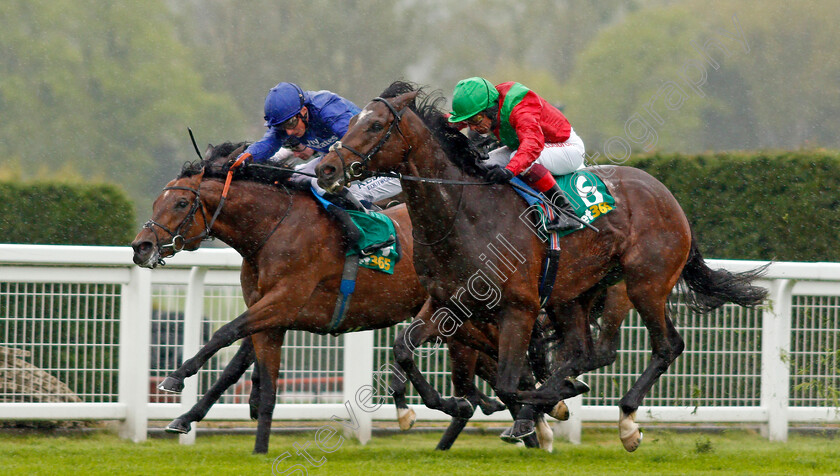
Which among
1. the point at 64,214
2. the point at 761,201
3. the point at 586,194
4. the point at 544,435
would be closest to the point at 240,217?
the point at 586,194

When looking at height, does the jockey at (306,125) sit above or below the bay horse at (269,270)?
above

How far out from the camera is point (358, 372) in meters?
5.88

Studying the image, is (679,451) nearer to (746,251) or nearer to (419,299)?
(419,299)

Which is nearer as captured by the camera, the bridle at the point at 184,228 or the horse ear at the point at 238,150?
the bridle at the point at 184,228

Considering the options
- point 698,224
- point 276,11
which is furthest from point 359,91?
point 698,224

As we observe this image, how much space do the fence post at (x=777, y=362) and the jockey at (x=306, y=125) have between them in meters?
2.65

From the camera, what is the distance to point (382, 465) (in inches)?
185

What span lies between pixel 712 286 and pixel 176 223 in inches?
105

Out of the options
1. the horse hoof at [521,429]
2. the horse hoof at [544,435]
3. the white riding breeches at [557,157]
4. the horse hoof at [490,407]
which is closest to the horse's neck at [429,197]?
the white riding breeches at [557,157]

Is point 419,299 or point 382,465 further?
point 419,299

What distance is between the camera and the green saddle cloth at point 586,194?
14.9ft

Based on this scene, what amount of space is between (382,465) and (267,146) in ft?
5.59

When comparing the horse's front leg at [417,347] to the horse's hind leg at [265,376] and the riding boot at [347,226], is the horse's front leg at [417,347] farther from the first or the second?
the horse's hind leg at [265,376]

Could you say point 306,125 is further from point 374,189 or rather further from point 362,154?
point 362,154
